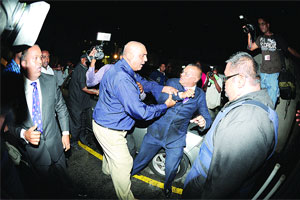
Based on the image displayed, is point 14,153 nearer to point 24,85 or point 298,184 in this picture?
point 24,85

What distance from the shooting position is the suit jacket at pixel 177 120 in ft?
8.24

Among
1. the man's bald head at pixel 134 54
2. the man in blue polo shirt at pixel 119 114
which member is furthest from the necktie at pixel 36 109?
the man's bald head at pixel 134 54

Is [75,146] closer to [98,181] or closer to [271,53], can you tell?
[98,181]

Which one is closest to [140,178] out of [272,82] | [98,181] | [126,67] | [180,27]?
[98,181]

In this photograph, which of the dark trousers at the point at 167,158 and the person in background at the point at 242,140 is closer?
the person in background at the point at 242,140

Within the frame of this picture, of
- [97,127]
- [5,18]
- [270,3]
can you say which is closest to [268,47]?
[270,3]

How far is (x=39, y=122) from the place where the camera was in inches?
74.2

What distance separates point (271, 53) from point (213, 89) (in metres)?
1.82

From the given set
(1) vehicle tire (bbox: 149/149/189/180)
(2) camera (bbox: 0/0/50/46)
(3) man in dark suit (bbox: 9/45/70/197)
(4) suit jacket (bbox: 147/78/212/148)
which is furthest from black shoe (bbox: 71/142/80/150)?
(2) camera (bbox: 0/0/50/46)

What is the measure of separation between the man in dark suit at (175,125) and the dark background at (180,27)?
9.36ft

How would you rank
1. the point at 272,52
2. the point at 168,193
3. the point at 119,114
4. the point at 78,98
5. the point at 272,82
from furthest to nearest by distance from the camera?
the point at 78,98 < the point at 272,82 < the point at 272,52 < the point at 168,193 < the point at 119,114

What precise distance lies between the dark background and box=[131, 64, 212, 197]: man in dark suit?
112 inches

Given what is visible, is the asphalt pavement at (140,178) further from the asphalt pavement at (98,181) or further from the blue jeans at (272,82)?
the blue jeans at (272,82)

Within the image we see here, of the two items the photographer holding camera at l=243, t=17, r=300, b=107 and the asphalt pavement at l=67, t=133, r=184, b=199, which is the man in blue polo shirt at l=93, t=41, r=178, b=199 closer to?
the asphalt pavement at l=67, t=133, r=184, b=199
